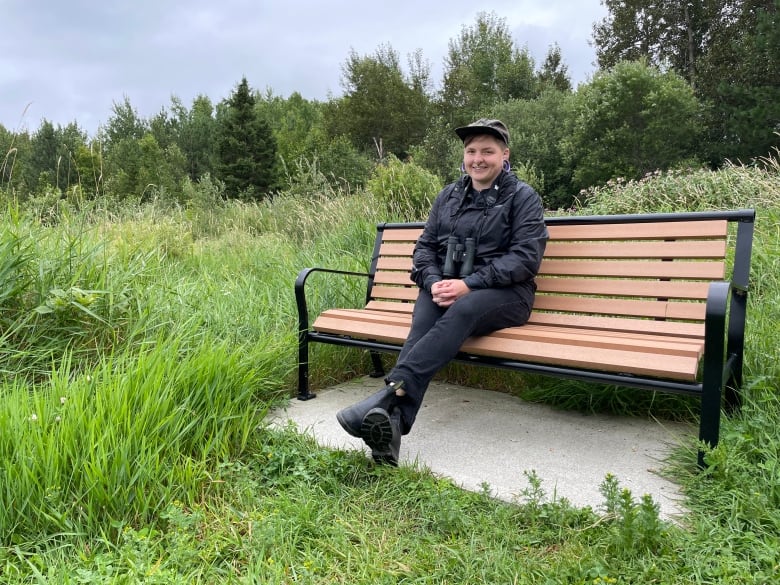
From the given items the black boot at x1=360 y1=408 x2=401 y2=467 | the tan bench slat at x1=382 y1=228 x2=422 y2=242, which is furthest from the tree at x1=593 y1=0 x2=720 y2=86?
the black boot at x1=360 y1=408 x2=401 y2=467

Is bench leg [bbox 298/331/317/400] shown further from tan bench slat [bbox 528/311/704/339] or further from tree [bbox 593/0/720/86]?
tree [bbox 593/0/720/86]

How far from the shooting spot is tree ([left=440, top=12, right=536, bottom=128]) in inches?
1147

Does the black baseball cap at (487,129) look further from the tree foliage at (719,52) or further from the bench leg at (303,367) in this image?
the tree foliage at (719,52)

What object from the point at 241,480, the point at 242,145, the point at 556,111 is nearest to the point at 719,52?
the point at 556,111

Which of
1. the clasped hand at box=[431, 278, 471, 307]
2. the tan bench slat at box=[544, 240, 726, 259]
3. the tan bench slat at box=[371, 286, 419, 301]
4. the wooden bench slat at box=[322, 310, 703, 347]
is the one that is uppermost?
the tan bench slat at box=[544, 240, 726, 259]

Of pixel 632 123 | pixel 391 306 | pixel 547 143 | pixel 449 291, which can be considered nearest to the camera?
pixel 449 291

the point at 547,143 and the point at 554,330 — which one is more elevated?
the point at 547,143

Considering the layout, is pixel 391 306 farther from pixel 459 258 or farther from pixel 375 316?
pixel 459 258

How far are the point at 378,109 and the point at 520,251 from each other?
27.6m

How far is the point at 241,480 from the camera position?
2025mm

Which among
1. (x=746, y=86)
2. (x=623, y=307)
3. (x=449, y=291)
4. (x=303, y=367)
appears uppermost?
(x=746, y=86)

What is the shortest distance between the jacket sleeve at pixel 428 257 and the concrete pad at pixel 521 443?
2.20ft

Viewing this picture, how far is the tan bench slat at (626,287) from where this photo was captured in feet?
7.85

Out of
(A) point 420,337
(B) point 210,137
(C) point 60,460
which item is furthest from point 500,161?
(B) point 210,137
